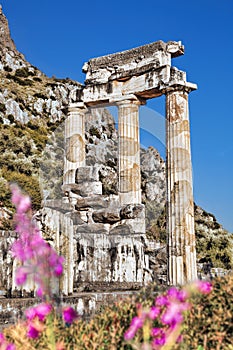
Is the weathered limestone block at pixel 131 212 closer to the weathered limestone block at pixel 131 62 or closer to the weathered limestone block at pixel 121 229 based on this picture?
the weathered limestone block at pixel 121 229

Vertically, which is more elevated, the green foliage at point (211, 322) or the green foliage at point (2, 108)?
the green foliage at point (2, 108)

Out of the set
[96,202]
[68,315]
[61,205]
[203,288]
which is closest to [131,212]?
[96,202]

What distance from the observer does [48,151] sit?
51.9 m

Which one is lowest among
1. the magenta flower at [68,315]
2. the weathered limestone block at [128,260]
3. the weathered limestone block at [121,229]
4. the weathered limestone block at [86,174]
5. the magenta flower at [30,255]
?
the magenta flower at [68,315]

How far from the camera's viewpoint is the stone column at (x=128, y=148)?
2044 centimetres

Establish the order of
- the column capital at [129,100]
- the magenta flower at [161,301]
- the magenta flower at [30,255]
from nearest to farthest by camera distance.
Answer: the magenta flower at [30,255], the magenta flower at [161,301], the column capital at [129,100]

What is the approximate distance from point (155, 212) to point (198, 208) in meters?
10.8

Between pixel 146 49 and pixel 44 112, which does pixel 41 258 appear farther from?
pixel 44 112

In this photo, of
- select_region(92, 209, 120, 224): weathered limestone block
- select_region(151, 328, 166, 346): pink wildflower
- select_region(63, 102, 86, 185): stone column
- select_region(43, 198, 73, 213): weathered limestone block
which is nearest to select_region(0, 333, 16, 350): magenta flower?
select_region(151, 328, 166, 346): pink wildflower

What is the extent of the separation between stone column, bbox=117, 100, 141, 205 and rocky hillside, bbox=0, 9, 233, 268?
6304mm

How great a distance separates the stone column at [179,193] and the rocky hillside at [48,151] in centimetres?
881

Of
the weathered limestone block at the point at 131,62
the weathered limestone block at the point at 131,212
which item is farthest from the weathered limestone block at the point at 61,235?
the weathered limestone block at the point at 131,62

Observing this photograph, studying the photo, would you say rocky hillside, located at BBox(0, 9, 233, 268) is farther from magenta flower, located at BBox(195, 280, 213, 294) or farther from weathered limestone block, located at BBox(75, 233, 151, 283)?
magenta flower, located at BBox(195, 280, 213, 294)

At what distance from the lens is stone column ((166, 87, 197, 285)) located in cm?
1706
